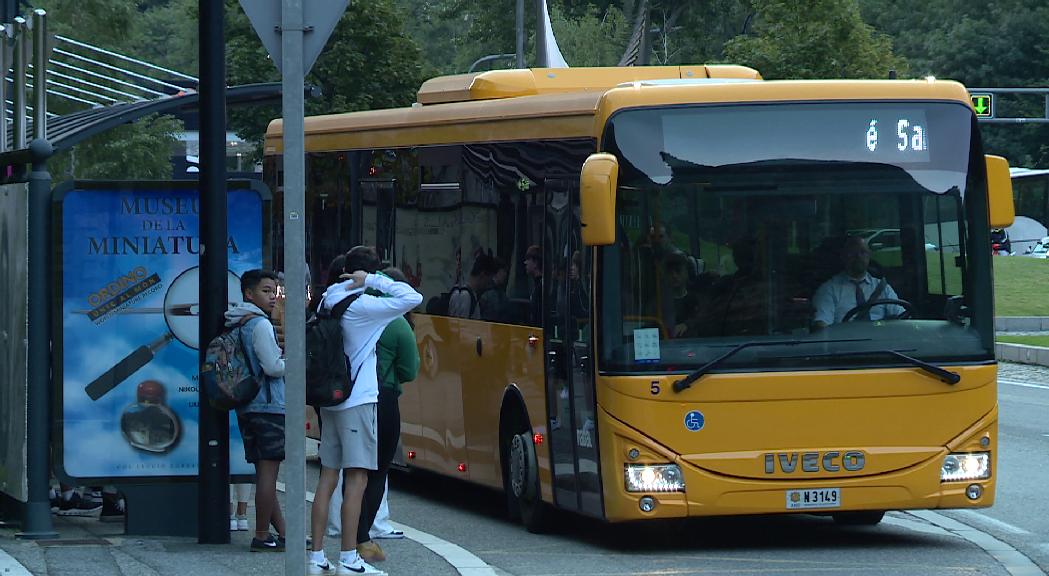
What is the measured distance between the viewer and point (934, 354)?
1084 cm

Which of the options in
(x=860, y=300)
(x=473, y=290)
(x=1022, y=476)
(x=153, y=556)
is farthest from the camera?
(x=1022, y=476)

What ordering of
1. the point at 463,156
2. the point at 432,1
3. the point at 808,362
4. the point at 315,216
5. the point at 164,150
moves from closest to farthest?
the point at 808,362 → the point at 463,156 → the point at 315,216 → the point at 164,150 → the point at 432,1

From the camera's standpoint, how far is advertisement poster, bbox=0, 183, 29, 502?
1068 cm

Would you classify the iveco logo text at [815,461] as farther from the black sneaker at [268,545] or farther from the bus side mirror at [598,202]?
the black sneaker at [268,545]

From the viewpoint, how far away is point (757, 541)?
454 inches

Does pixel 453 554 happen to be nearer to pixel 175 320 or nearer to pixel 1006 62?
pixel 175 320

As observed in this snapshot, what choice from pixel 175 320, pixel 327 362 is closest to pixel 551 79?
pixel 175 320

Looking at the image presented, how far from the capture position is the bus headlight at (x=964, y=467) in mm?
10828

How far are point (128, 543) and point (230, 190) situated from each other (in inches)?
81.4

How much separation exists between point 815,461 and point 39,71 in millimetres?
4825

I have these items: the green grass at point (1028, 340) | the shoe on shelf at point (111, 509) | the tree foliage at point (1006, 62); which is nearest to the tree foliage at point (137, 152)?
the green grass at point (1028, 340)

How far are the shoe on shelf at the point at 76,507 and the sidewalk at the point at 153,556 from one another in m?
1.03

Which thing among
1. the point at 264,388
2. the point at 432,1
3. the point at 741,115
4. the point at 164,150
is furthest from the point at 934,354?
the point at 432,1

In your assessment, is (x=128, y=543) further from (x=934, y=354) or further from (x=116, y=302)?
(x=934, y=354)
